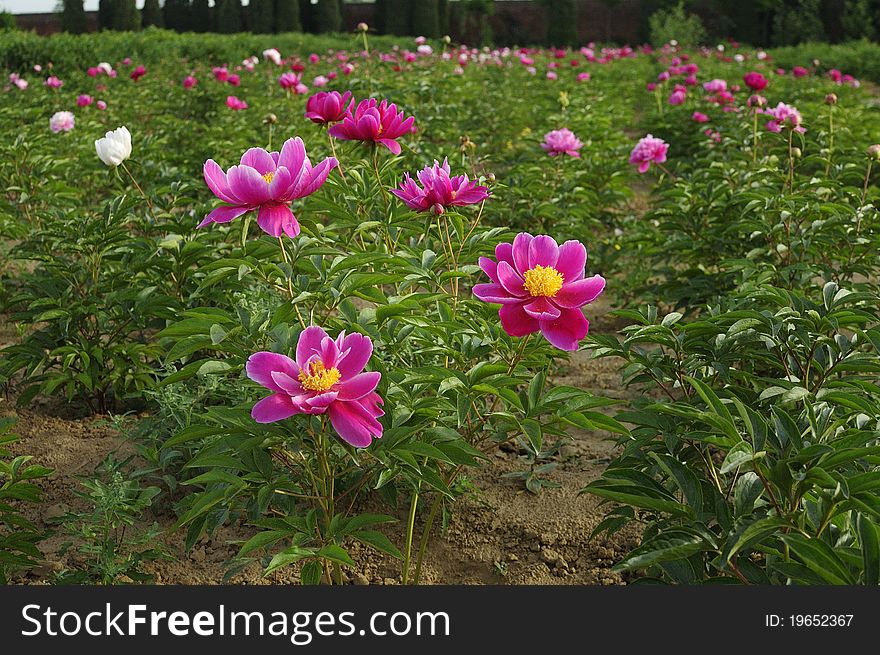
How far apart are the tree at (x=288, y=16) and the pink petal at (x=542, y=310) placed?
87.1 feet

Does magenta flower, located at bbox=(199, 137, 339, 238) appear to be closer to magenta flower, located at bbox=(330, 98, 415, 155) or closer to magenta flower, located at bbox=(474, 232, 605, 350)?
magenta flower, located at bbox=(474, 232, 605, 350)

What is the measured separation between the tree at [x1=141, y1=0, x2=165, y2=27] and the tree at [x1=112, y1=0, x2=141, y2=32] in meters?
0.83

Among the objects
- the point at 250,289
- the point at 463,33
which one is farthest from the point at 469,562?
the point at 463,33

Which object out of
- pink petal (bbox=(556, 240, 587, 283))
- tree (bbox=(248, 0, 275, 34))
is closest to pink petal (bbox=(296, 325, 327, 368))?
pink petal (bbox=(556, 240, 587, 283))

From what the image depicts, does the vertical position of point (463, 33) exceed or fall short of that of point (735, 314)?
it exceeds it

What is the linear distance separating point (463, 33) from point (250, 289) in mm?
29098

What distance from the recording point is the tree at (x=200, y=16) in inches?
1110

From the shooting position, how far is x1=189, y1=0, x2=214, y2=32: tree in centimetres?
2820

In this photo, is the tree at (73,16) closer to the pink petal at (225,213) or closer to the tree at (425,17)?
the tree at (425,17)

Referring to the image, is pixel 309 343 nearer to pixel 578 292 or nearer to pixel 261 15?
pixel 578 292

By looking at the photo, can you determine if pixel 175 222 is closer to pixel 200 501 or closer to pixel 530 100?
pixel 200 501

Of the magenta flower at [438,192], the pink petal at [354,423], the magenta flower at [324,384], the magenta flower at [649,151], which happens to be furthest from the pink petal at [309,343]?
the magenta flower at [649,151]

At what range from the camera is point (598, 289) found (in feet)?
A: 5.07

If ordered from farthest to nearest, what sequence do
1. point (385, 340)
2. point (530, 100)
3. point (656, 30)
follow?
point (656, 30) → point (530, 100) → point (385, 340)
